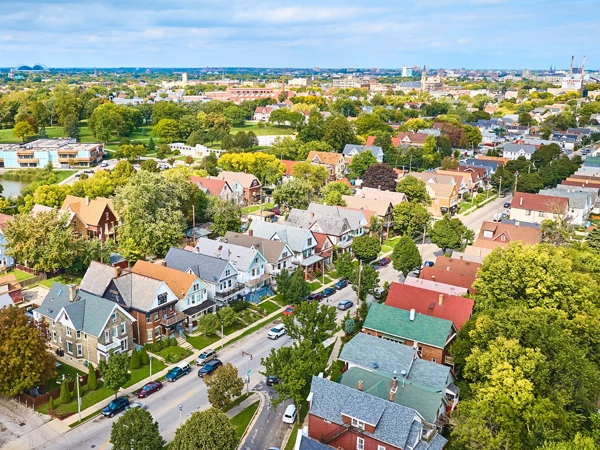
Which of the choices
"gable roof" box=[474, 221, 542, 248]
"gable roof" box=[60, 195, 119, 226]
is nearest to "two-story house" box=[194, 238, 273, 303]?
"gable roof" box=[60, 195, 119, 226]

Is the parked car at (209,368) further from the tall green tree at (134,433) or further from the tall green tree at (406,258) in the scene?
the tall green tree at (406,258)

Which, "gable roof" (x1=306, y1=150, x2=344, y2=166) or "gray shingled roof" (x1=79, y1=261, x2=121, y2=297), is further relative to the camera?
"gable roof" (x1=306, y1=150, x2=344, y2=166)

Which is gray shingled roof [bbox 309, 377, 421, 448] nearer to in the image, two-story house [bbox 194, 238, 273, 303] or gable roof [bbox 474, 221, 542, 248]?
two-story house [bbox 194, 238, 273, 303]

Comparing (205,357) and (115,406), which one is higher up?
(205,357)

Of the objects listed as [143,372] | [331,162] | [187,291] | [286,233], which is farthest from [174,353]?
[331,162]

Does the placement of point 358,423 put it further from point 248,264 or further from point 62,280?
point 62,280

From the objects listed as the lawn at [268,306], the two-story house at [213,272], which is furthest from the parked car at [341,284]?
the two-story house at [213,272]

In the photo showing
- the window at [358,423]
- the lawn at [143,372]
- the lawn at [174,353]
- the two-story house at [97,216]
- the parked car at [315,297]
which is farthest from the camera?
the two-story house at [97,216]
